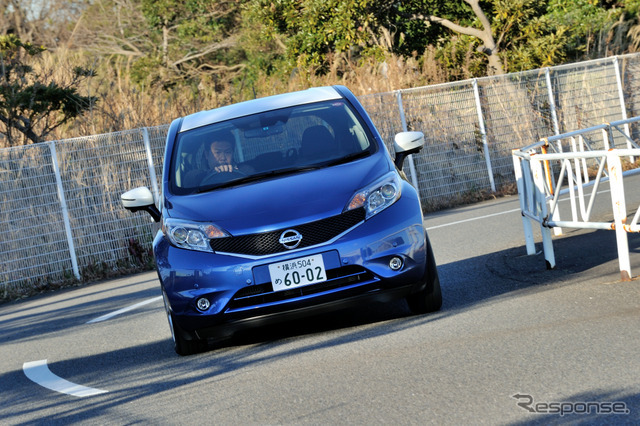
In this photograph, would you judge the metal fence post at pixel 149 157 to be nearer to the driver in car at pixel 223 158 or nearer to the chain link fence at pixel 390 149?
the chain link fence at pixel 390 149

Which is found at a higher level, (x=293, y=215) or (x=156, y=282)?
(x=293, y=215)

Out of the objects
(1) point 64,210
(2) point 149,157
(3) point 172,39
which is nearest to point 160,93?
(2) point 149,157

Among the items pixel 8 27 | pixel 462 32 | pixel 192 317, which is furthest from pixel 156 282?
pixel 8 27

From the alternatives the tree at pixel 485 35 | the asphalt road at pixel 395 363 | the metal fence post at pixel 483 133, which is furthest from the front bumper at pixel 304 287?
the tree at pixel 485 35

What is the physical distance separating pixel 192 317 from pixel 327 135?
186 cm

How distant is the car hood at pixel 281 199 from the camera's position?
624 cm

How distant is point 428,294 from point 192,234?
5.69ft

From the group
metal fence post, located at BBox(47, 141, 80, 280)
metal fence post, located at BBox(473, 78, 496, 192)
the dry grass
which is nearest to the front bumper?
metal fence post, located at BBox(47, 141, 80, 280)

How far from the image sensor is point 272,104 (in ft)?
25.9

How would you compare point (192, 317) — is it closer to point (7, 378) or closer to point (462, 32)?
point (7, 378)

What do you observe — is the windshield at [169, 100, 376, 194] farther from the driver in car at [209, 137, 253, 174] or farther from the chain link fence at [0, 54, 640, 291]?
the chain link fence at [0, 54, 640, 291]

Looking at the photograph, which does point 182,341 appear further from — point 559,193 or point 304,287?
point 559,193

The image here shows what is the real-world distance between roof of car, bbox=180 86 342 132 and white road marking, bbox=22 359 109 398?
87.6 inches

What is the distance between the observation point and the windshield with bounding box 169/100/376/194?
7.12 meters
